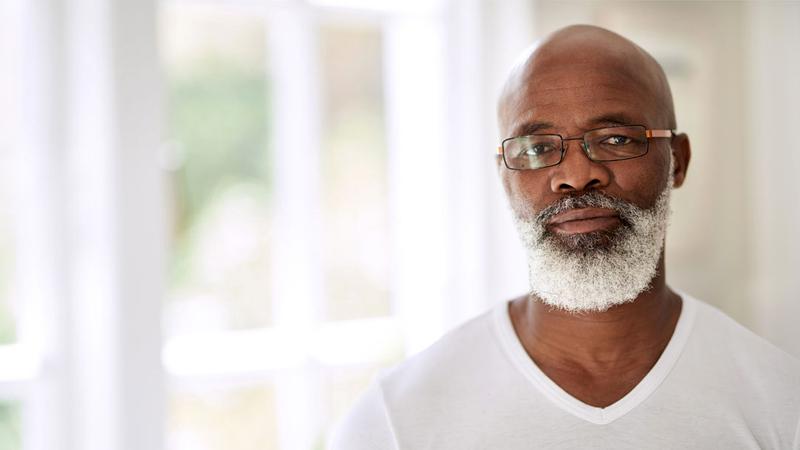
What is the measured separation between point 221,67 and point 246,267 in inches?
23.3

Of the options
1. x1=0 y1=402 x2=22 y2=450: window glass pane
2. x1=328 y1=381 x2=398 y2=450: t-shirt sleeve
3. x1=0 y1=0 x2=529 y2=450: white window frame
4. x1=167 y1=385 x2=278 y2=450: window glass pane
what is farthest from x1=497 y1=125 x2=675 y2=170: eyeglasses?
x1=0 y1=402 x2=22 y2=450: window glass pane

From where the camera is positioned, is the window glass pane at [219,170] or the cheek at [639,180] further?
the window glass pane at [219,170]

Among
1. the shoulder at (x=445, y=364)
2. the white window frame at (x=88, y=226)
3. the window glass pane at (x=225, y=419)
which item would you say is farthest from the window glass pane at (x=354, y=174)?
the shoulder at (x=445, y=364)

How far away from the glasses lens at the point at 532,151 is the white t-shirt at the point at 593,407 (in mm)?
289

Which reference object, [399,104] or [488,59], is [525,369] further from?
[399,104]

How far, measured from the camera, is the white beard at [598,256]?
985 mm

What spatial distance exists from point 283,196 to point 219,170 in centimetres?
20

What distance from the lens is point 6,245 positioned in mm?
1604

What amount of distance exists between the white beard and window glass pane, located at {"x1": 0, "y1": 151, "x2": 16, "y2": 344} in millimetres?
1281

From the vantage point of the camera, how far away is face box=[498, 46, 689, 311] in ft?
3.22

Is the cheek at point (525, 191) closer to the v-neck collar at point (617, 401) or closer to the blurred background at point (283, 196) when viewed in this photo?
the v-neck collar at point (617, 401)

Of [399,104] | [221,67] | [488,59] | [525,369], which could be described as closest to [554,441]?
[525,369]

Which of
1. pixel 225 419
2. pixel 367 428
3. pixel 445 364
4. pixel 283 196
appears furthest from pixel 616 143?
pixel 225 419

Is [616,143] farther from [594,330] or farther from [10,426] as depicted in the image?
[10,426]
